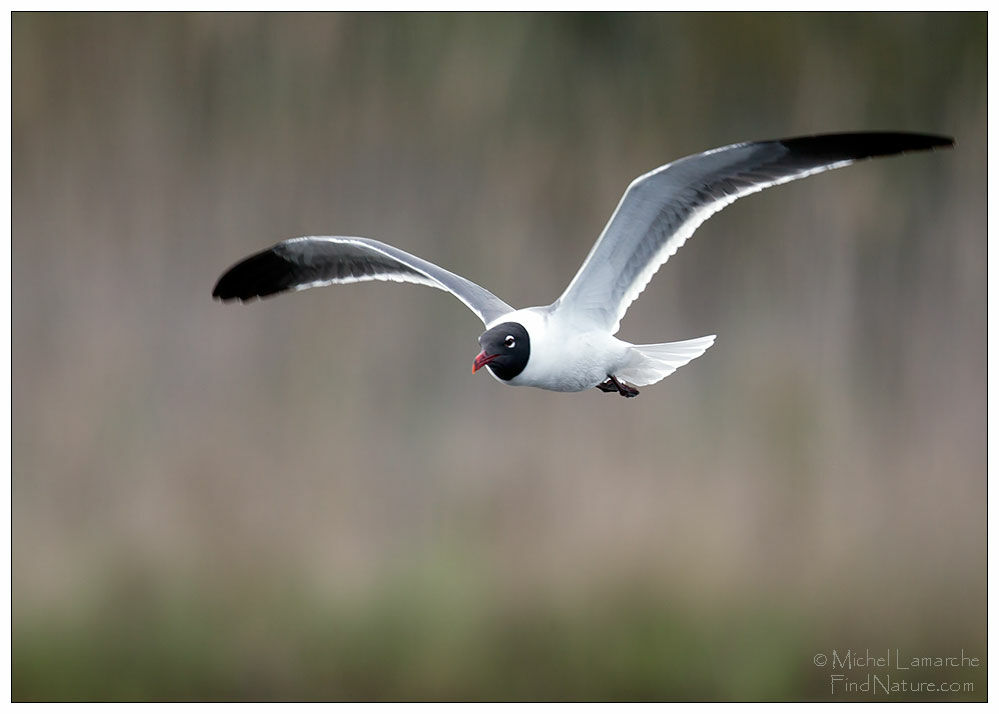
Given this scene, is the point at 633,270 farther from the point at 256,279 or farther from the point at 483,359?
the point at 256,279

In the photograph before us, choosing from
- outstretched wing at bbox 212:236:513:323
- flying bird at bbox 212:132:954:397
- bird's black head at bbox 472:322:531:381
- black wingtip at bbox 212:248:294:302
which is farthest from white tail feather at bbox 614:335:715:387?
black wingtip at bbox 212:248:294:302

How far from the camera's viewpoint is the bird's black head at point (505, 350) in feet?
5.98

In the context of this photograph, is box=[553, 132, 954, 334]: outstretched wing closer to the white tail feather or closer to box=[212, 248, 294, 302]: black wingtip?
the white tail feather

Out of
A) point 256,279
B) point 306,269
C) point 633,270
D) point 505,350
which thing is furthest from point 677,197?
point 256,279

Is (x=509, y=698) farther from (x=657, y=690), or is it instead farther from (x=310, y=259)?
(x=310, y=259)

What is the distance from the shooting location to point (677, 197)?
1932mm

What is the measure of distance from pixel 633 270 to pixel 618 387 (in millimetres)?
223

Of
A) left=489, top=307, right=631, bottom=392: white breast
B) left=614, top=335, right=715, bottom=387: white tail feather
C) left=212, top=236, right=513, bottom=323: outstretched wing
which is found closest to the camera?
left=489, top=307, right=631, bottom=392: white breast

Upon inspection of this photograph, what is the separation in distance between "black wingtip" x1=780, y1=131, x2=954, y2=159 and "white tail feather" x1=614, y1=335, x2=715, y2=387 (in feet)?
1.30

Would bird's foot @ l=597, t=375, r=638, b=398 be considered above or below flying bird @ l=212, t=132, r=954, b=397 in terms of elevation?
below

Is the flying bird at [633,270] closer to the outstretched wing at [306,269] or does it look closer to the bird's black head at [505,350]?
the bird's black head at [505,350]

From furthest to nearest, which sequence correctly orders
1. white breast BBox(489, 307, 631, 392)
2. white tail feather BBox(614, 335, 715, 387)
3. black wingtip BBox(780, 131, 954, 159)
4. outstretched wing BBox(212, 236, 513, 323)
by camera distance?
1. outstretched wing BBox(212, 236, 513, 323)
2. white tail feather BBox(614, 335, 715, 387)
3. white breast BBox(489, 307, 631, 392)
4. black wingtip BBox(780, 131, 954, 159)

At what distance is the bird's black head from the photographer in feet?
5.98

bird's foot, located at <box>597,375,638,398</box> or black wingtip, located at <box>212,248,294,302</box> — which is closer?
bird's foot, located at <box>597,375,638,398</box>
